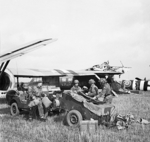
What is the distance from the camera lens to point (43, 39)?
7066 mm

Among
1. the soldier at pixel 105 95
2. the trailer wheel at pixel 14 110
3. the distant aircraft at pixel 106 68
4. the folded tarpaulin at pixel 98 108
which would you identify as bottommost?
the trailer wheel at pixel 14 110

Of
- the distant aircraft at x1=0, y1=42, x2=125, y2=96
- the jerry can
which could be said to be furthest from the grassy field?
the distant aircraft at x1=0, y1=42, x2=125, y2=96

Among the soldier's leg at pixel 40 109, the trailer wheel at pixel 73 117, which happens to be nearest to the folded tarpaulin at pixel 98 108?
the trailer wheel at pixel 73 117

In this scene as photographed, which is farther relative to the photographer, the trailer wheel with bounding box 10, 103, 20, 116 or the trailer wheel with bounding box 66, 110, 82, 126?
the trailer wheel with bounding box 10, 103, 20, 116

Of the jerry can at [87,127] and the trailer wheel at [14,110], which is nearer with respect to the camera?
the jerry can at [87,127]

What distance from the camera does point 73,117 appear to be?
6.70 metres

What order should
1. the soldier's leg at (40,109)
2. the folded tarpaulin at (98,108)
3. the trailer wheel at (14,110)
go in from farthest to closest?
the trailer wheel at (14,110) → the soldier's leg at (40,109) → the folded tarpaulin at (98,108)

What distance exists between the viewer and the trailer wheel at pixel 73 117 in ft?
21.5

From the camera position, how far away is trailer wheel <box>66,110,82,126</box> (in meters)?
6.54

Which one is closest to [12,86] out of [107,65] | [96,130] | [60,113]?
[60,113]

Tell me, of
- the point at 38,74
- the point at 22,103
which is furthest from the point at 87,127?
the point at 38,74

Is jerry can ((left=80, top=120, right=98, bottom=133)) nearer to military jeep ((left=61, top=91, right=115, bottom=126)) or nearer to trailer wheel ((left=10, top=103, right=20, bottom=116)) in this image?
military jeep ((left=61, top=91, right=115, bottom=126))

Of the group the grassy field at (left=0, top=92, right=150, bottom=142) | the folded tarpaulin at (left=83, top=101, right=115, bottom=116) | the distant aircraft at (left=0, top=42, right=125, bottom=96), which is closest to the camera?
the grassy field at (left=0, top=92, right=150, bottom=142)

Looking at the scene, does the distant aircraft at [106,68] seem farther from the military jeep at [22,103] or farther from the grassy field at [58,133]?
the grassy field at [58,133]
